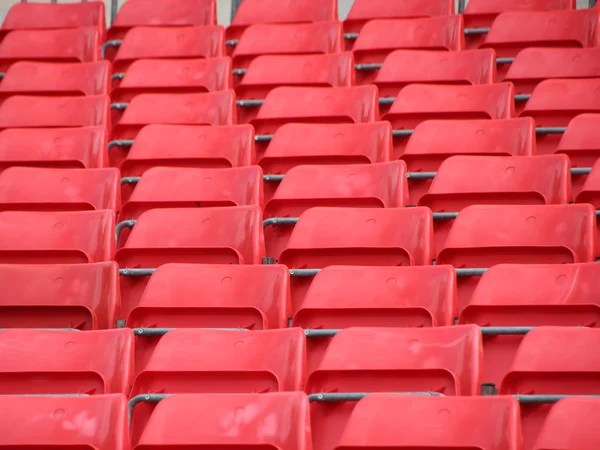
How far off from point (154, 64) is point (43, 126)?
28cm

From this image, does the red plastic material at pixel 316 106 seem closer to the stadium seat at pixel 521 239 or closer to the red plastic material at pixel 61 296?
the stadium seat at pixel 521 239

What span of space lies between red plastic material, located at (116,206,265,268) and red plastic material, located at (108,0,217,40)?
0.98 meters

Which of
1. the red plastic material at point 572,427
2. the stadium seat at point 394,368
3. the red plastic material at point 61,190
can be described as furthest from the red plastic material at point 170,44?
the red plastic material at point 572,427

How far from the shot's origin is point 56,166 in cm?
183

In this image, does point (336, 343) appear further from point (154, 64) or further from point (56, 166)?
point (154, 64)

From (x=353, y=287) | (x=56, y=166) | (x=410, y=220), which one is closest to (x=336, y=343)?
(x=353, y=287)

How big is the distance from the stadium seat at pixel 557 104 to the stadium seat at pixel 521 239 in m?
0.43

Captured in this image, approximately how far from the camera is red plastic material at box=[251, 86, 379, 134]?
1885 millimetres

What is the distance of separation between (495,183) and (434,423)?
673mm


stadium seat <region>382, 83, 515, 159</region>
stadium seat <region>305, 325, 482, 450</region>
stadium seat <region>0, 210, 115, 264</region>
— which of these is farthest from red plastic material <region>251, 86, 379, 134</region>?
stadium seat <region>305, 325, 482, 450</region>

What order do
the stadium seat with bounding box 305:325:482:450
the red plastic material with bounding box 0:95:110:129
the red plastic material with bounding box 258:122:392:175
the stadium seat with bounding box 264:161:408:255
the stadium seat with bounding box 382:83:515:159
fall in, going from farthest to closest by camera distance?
the red plastic material with bounding box 0:95:110:129 < the stadium seat with bounding box 382:83:515:159 < the red plastic material with bounding box 258:122:392:175 < the stadium seat with bounding box 264:161:408:255 < the stadium seat with bounding box 305:325:482:450

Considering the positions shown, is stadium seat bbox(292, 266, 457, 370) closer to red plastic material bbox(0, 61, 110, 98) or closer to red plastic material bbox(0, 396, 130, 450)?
red plastic material bbox(0, 396, 130, 450)

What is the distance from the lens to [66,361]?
1202 millimetres

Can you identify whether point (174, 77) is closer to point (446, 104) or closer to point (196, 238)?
point (446, 104)
